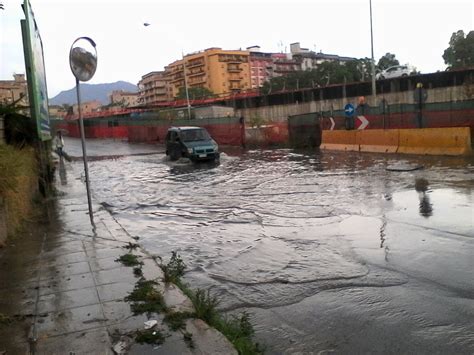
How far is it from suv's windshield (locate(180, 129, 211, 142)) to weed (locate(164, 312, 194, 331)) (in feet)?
65.7

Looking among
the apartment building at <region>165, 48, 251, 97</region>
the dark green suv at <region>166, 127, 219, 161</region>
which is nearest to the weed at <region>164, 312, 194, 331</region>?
the dark green suv at <region>166, 127, 219, 161</region>

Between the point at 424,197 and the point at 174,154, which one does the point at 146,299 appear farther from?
the point at 174,154

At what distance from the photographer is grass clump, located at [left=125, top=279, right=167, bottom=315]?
4582 mm

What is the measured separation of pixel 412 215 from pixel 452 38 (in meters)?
82.9

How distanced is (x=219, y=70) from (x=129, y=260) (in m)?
140

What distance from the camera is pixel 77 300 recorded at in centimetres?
498

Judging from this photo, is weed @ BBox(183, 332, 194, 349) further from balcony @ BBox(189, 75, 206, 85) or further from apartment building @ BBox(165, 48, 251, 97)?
balcony @ BBox(189, 75, 206, 85)

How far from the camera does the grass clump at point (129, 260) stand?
6.25 m

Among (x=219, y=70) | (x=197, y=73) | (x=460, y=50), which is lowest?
(x=460, y=50)

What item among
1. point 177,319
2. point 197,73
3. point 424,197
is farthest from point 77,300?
point 197,73

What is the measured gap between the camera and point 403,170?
1448 cm

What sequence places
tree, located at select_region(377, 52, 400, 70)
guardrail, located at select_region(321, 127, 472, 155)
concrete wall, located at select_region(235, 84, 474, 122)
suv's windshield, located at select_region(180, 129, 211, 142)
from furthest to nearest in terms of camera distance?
tree, located at select_region(377, 52, 400, 70) < concrete wall, located at select_region(235, 84, 474, 122) < suv's windshield, located at select_region(180, 129, 211, 142) < guardrail, located at select_region(321, 127, 472, 155)

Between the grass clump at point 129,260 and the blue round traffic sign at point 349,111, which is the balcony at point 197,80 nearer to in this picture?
the blue round traffic sign at point 349,111

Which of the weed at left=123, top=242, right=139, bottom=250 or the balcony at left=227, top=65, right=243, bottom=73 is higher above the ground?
the balcony at left=227, top=65, right=243, bottom=73
